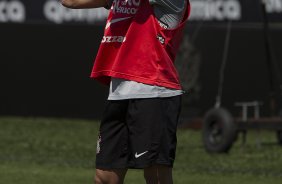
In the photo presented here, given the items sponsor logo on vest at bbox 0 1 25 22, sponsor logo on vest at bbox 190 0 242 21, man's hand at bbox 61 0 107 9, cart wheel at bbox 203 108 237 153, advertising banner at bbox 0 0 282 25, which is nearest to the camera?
man's hand at bbox 61 0 107 9

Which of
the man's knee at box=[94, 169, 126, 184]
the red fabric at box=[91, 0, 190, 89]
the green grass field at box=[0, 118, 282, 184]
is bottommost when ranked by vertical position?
the green grass field at box=[0, 118, 282, 184]

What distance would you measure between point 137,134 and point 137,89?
0.26 meters

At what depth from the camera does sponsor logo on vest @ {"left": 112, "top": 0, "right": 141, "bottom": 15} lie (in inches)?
223

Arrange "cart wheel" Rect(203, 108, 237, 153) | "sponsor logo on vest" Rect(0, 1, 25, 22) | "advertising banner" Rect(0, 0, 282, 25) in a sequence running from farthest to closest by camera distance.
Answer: "sponsor logo on vest" Rect(0, 1, 25, 22) → "advertising banner" Rect(0, 0, 282, 25) → "cart wheel" Rect(203, 108, 237, 153)

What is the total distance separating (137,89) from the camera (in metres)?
5.67

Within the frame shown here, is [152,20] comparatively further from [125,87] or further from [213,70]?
[213,70]

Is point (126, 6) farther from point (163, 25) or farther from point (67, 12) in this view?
point (67, 12)

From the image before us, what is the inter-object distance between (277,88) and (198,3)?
2.10m

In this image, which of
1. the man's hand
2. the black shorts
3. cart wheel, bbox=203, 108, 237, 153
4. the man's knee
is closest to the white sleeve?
the man's hand

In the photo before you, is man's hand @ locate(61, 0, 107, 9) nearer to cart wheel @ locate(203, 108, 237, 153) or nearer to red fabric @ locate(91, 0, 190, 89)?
red fabric @ locate(91, 0, 190, 89)

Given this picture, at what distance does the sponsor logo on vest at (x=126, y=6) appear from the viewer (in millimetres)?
5660

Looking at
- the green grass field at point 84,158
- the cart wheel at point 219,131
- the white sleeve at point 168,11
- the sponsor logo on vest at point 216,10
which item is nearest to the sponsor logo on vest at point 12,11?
the green grass field at point 84,158

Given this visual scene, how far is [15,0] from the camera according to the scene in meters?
19.3

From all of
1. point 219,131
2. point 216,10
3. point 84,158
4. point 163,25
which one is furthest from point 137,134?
point 216,10
